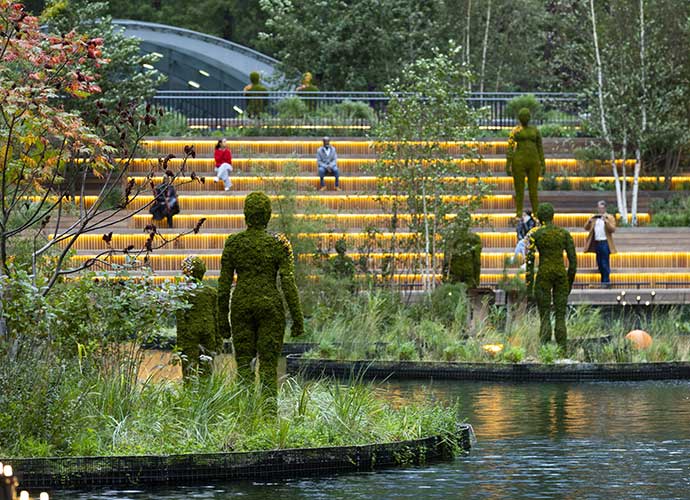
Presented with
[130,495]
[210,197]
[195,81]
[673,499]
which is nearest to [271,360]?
[130,495]

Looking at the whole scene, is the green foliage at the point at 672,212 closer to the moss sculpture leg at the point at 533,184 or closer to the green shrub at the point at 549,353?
the moss sculpture leg at the point at 533,184

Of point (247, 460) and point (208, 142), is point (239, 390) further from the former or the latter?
point (208, 142)

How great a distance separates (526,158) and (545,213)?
611 inches

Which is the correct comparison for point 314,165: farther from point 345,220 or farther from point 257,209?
point 257,209

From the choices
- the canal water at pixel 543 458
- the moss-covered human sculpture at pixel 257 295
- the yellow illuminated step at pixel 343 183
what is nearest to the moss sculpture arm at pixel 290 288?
the moss-covered human sculpture at pixel 257 295

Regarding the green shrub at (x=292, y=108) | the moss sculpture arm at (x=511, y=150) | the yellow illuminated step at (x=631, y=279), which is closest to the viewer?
the yellow illuminated step at (x=631, y=279)

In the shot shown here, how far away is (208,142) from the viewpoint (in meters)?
43.7

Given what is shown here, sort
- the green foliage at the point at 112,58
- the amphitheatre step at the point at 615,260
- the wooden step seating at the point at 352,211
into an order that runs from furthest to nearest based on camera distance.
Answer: the green foliage at the point at 112,58
the amphitheatre step at the point at 615,260
the wooden step seating at the point at 352,211

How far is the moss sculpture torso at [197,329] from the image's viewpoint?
17016 mm

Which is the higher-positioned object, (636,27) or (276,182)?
(636,27)

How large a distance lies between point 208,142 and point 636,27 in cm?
1105

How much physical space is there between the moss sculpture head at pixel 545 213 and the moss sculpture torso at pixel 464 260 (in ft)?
20.3

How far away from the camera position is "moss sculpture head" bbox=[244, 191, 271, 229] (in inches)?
622

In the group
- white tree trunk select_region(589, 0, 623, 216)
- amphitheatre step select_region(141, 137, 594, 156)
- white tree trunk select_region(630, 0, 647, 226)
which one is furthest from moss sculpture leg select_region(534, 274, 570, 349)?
amphitheatre step select_region(141, 137, 594, 156)
